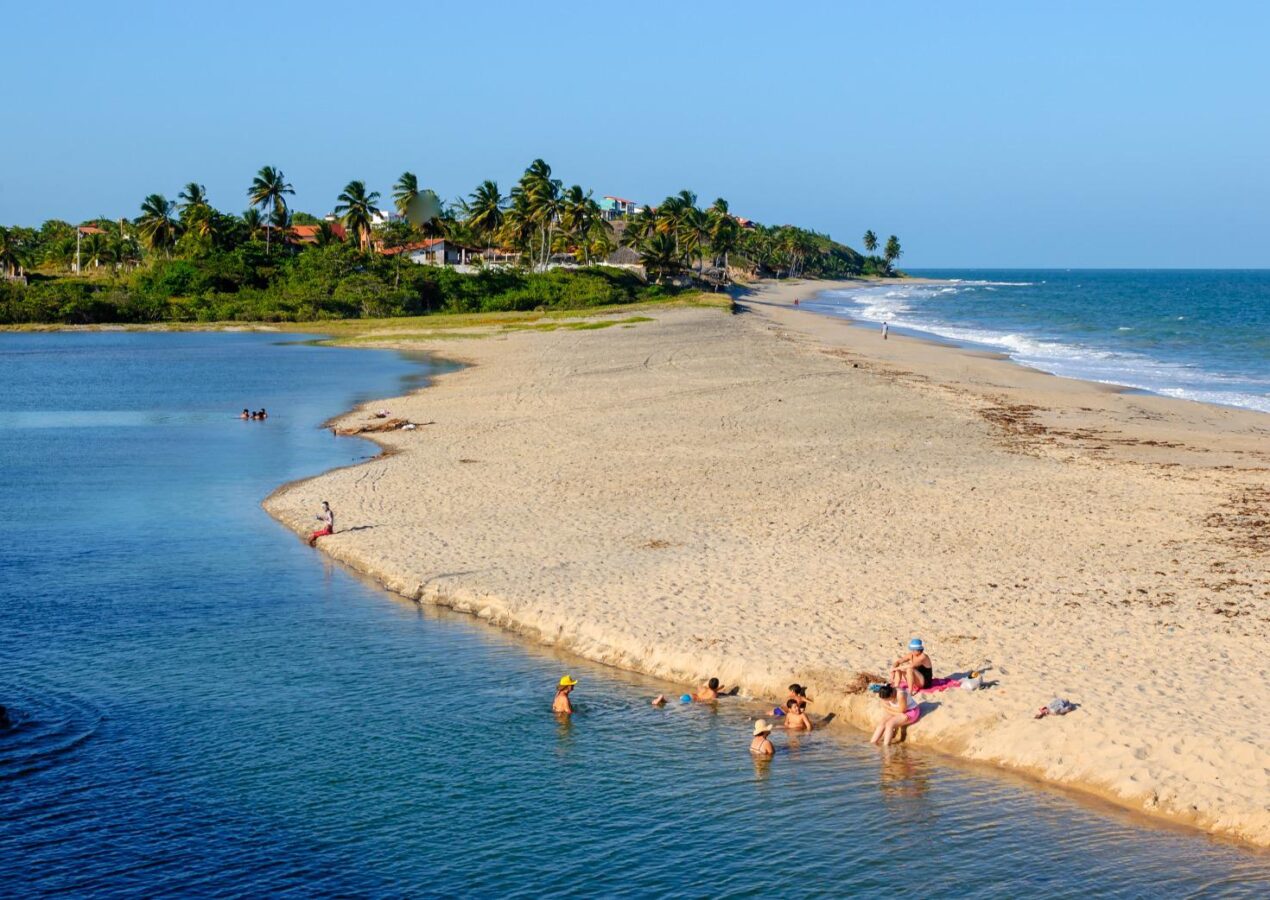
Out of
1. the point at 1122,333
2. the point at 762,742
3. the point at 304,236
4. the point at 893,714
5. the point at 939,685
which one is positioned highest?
the point at 304,236

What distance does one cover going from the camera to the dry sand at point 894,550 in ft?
48.8

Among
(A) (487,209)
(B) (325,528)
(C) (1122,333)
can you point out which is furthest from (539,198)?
(B) (325,528)

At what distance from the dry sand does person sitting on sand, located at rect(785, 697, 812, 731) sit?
0.61m

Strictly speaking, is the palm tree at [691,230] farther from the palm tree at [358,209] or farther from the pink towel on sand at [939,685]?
the pink towel on sand at [939,685]

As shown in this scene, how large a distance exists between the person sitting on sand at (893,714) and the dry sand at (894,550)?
0.26m

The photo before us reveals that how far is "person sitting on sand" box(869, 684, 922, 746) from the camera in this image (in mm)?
14977

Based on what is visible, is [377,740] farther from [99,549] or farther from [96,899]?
[99,549]

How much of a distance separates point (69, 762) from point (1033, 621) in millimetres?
13010

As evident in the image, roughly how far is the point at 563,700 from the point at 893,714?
422 centimetres

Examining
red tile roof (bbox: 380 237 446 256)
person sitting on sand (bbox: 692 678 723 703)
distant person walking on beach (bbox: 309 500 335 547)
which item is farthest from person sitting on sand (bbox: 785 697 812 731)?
red tile roof (bbox: 380 237 446 256)

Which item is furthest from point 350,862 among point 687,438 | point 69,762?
point 687,438

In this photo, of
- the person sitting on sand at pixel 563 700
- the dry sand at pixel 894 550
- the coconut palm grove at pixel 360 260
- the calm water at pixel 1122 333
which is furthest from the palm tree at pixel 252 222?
the person sitting on sand at pixel 563 700

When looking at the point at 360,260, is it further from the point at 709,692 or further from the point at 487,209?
the point at 709,692

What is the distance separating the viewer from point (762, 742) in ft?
48.3
